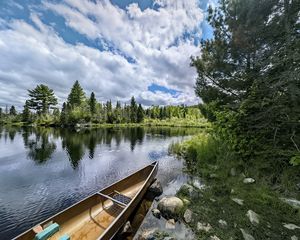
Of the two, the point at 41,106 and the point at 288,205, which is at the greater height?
the point at 41,106

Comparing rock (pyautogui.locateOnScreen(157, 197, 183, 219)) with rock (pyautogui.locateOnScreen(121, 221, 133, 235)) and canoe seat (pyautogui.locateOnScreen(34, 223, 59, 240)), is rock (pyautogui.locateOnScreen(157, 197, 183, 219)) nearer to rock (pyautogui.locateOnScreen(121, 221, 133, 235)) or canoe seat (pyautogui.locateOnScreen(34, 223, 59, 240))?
rock (pyautogui.locateOnScreen(121, 221, 133, 235))

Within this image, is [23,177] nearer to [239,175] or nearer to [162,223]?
[162,223]

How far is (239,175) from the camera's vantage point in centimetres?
747

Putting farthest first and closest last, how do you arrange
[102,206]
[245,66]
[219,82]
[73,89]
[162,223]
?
[73,89] → [219,82] → [245,66] → [102,206] → [162,223]

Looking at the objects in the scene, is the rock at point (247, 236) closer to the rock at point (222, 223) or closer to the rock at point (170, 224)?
the rock at point (222, 223)

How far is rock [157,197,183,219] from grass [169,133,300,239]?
446 mm

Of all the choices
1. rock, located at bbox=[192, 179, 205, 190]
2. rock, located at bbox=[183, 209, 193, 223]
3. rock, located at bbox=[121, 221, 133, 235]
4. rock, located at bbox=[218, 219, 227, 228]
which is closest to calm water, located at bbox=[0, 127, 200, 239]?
rock, located at bbox=[192, 179, 205, 190]

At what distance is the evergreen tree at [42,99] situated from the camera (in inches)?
2092

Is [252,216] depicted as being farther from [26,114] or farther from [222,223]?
[26,114]

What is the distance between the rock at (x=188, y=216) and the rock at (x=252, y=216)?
5.07ft

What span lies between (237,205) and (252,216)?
30.2 inches

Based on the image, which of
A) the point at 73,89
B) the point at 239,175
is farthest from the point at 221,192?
the point at 73,89

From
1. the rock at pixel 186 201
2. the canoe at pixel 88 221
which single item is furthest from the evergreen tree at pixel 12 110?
the rock at pixel 186 201

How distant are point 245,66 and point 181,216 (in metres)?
7.58
